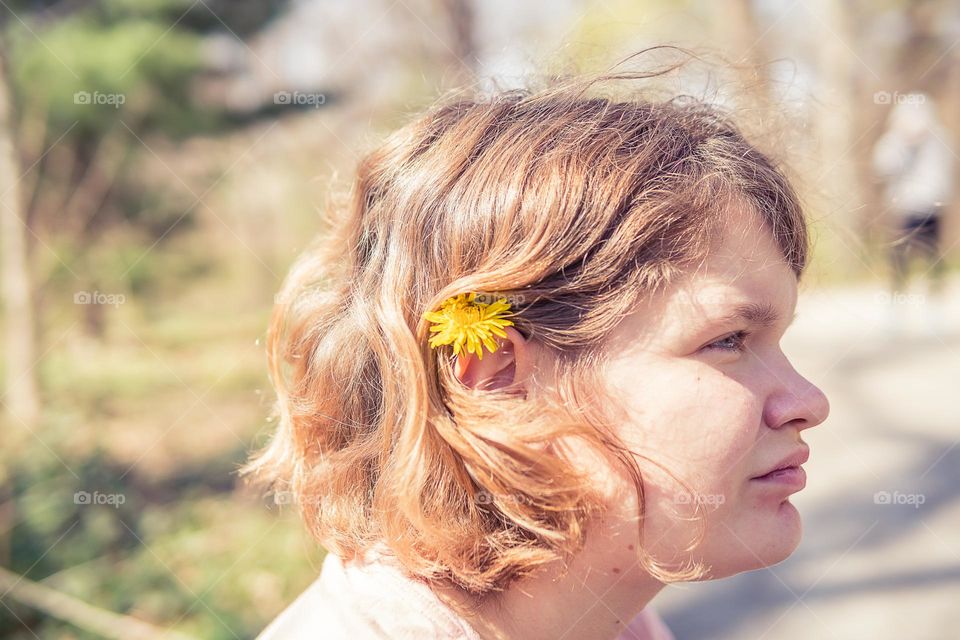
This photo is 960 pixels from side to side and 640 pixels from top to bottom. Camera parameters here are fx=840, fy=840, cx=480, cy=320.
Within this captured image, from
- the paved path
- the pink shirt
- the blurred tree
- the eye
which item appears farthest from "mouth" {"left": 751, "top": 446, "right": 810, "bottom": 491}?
the blurred tree

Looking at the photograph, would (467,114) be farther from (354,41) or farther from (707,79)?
(354,41)

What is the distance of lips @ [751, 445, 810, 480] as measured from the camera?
1.27 meters

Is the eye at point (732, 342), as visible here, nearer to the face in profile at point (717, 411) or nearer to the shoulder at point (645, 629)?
the face in profile at point (717, 411)

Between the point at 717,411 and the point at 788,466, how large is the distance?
0.17 metres

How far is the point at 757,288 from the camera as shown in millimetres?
1270

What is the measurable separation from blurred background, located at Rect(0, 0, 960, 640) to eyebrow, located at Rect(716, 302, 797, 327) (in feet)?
1.49

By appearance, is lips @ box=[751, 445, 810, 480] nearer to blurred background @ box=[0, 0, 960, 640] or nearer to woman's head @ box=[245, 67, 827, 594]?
woman's head @ box=[245, 67, 827, 594]

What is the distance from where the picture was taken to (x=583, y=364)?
1.27 m

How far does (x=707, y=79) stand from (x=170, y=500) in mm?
4693

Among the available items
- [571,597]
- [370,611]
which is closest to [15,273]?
[370,611]

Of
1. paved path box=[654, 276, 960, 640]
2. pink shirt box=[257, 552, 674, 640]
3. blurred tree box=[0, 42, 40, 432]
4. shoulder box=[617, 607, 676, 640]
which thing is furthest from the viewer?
blurred tree box=[0, 42, 40, 432]

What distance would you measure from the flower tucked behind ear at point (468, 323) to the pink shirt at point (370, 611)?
0.37 m

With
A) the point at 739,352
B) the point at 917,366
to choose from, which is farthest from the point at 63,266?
the point at 739,352

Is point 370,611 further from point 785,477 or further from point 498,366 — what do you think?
point 785,477
